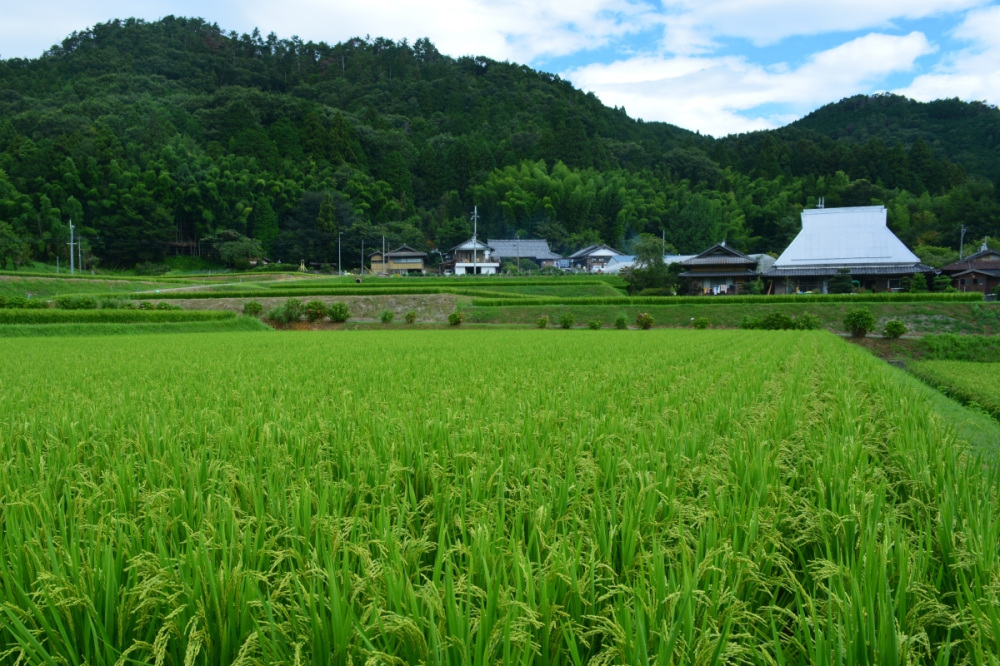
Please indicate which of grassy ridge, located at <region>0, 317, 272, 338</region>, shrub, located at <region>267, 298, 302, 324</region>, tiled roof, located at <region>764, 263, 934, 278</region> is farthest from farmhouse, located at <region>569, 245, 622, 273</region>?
grassy ridge, located at <region>0, 317, 272, 338</region>

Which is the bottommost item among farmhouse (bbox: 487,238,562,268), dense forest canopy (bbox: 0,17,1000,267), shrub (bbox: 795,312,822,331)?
shrub (bbox: 795,312,822,331)

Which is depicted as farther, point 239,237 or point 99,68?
point 99,68

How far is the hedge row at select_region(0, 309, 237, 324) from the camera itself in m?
20.9

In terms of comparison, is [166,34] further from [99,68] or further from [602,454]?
[602,454]

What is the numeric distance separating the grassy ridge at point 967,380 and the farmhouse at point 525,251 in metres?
58.4

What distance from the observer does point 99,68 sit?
96562mm

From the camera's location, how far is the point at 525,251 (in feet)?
245

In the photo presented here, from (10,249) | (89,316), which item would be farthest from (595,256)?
(89,316)

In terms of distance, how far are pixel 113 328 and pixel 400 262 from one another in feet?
164

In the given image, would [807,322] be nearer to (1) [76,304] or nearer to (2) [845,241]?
(2) [845,241]

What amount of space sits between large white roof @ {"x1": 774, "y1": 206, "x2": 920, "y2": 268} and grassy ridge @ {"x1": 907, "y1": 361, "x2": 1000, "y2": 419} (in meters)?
34.9

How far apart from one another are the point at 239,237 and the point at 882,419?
71132mm

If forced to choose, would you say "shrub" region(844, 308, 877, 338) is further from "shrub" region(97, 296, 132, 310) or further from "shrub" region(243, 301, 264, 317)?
"shrub" region(97, 296, 132, 310)

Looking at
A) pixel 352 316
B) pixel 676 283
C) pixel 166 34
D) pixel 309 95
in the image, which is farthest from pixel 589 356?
pixel 166 34
